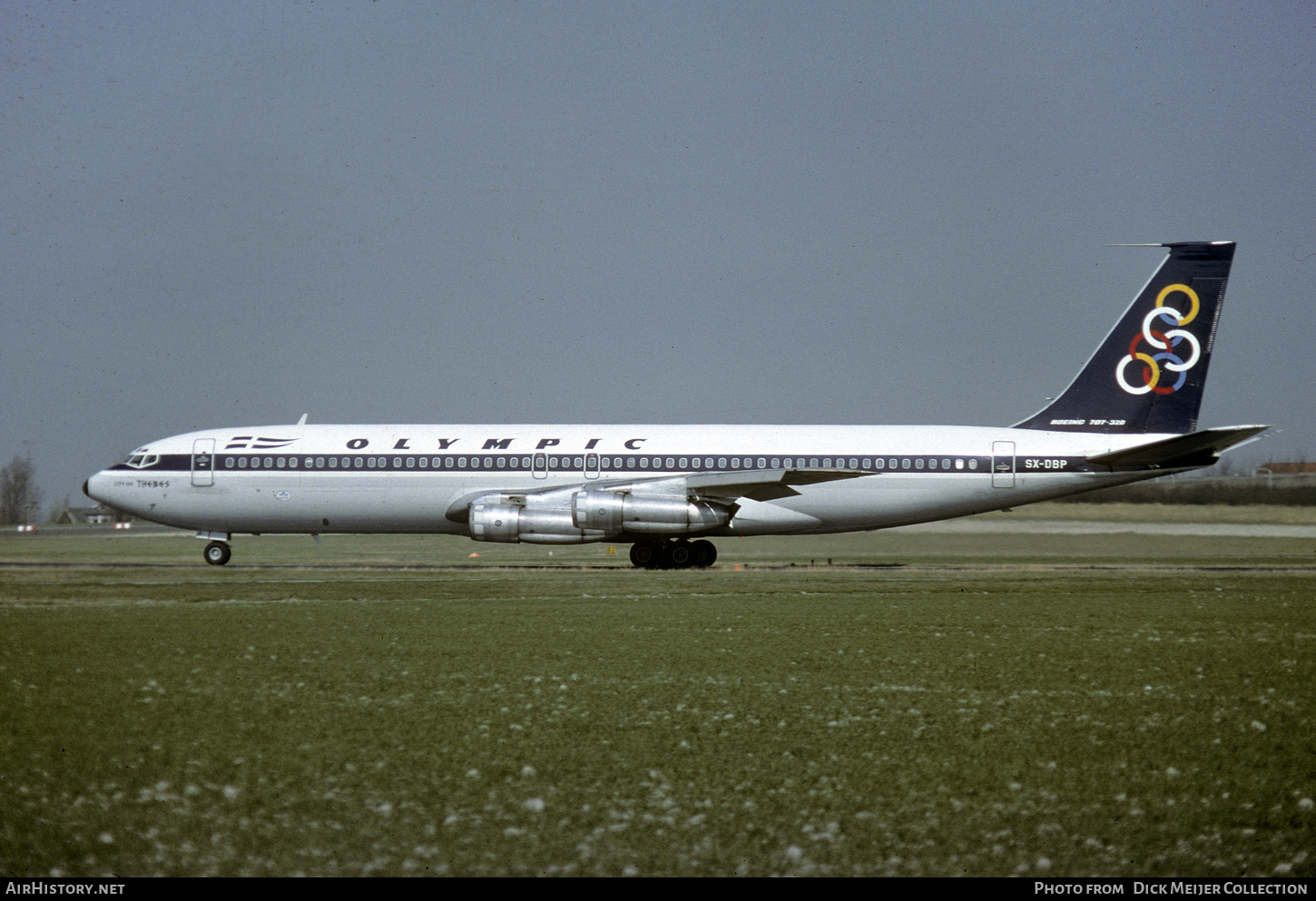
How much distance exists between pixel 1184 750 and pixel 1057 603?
1106 centimetres

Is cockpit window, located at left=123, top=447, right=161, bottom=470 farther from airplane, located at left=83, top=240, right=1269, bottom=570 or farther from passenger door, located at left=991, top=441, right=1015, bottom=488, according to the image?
passenger door, located at left=991, top=441, right=1015, bottom=488

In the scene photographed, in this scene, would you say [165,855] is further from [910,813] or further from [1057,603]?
[1057,603]

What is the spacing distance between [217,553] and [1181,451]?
984 inches

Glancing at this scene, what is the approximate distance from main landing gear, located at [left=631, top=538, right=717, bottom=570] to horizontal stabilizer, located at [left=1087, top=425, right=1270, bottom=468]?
1018cm

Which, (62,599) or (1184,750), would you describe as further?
(62,599)

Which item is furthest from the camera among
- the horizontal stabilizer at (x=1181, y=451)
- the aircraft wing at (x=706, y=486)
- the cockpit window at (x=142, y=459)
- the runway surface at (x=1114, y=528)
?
the runway surface at (x=1114, y=528)

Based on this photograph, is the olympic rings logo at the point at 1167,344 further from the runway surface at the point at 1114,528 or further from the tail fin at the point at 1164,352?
the runway surface at the point at 1114,528

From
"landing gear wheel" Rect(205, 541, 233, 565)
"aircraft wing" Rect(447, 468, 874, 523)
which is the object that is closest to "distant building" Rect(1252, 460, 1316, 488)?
"aircraft wing" Rect(447, 468, 874, 523)

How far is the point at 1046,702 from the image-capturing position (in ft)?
30.1

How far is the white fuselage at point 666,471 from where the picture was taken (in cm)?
3042

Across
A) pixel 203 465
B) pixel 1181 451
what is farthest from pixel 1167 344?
pixel 203 465

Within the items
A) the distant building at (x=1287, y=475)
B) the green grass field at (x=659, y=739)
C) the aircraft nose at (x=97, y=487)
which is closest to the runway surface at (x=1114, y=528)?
the distant building at (x=1287, y=475)

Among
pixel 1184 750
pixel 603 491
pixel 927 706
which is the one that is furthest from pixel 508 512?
pixel 1184 750

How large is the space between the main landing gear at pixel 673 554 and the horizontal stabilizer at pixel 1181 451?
1018 centimetres
